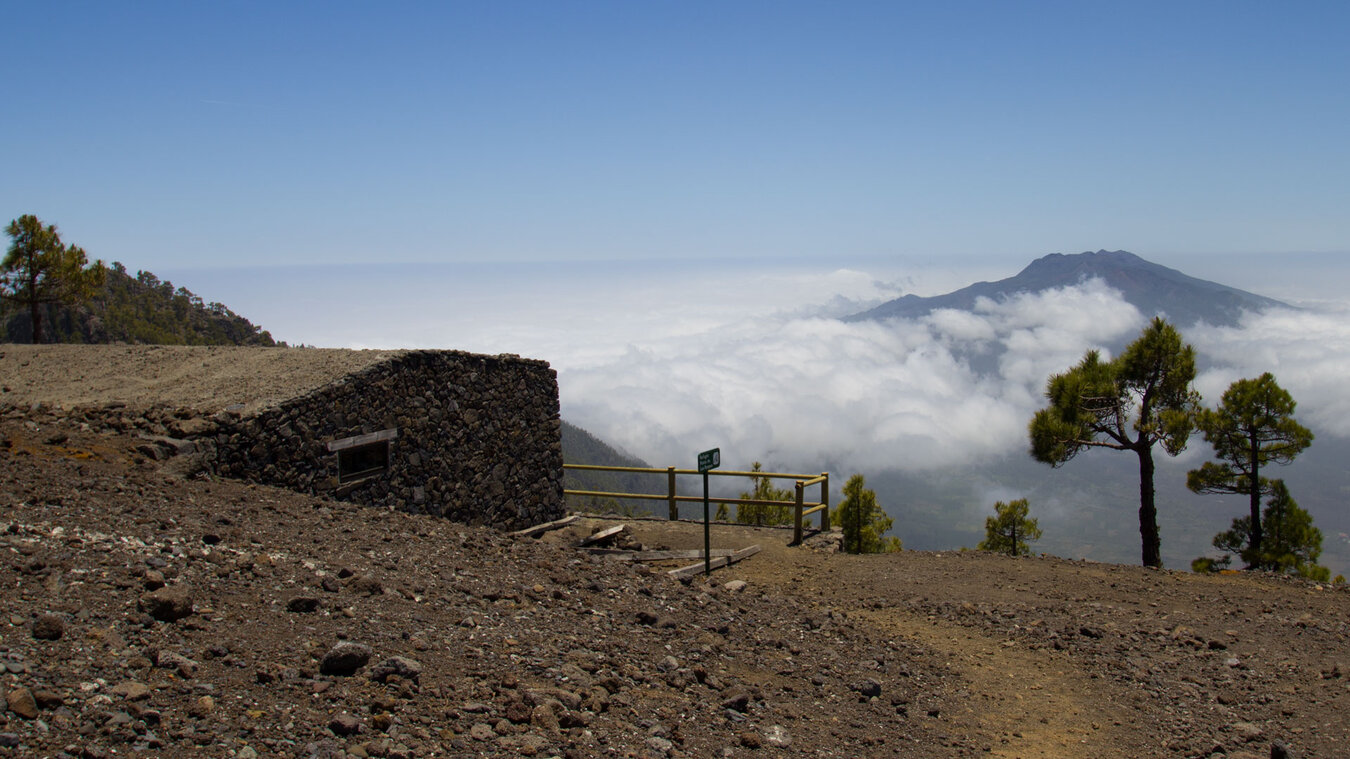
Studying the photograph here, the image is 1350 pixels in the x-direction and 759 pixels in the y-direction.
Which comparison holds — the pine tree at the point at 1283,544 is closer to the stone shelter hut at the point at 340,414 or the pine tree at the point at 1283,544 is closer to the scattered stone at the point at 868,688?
the scattered stone at the point at 868,688

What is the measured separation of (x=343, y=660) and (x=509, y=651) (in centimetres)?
135

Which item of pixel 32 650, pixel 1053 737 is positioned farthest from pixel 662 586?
pixel 32 650

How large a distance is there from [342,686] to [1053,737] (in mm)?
5801

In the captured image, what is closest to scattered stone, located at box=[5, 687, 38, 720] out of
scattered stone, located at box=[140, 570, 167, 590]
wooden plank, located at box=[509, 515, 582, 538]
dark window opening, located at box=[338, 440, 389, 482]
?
scattered stone, located at box=[140, 570, 167, 590]

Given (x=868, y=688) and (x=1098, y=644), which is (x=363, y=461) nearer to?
(x=868, y=688)

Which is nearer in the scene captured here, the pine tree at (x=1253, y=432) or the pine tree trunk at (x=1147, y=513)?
the pine tree trunk at (x=1147, y=513)

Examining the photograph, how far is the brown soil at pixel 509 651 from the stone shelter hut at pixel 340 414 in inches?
29.3

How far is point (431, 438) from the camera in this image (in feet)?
41.7

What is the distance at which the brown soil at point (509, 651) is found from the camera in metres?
4.70

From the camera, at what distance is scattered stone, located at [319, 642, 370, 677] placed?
521 centimetres

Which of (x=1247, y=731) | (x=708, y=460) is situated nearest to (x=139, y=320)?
(x=708, y=460)

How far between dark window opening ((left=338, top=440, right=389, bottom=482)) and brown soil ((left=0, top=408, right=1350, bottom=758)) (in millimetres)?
1615

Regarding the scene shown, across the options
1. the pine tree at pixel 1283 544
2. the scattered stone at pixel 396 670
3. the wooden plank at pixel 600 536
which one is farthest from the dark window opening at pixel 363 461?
the pine tree at pixel 1283 544

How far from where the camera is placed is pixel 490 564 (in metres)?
8.59
